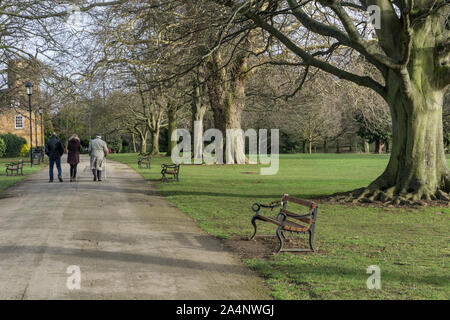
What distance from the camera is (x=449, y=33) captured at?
14.5 metres

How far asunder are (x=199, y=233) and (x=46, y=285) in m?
4.03

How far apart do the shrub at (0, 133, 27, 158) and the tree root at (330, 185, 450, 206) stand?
4764cm

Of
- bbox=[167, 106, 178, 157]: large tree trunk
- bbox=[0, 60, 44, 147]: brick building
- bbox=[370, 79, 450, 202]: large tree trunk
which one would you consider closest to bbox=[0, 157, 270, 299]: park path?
bbox=[370, 79, 450, 202]: large tree trunk

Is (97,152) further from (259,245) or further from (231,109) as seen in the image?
(231,109)

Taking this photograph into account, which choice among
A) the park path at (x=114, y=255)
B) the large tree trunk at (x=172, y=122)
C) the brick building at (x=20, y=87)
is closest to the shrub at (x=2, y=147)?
the large tree trunk at (x=172, y=122)

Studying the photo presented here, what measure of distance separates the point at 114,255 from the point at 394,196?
913 centimetres

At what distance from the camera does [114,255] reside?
7.14 metres

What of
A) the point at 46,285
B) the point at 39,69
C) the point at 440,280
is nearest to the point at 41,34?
the point at 39,69

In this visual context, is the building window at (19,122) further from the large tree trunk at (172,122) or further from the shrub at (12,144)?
the large tree trunk at (172,122)

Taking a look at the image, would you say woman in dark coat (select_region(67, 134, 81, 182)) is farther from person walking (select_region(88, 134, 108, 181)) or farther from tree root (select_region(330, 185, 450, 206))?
tree root (select_region(330, 185, 450, 206))

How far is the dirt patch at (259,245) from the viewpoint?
24.9ft

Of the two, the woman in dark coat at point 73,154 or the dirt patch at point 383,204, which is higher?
the woman in dark coat at point 73,154

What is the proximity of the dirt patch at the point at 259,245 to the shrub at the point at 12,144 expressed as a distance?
50995 millimetres

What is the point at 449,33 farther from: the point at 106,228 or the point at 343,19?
the point at 106,228
